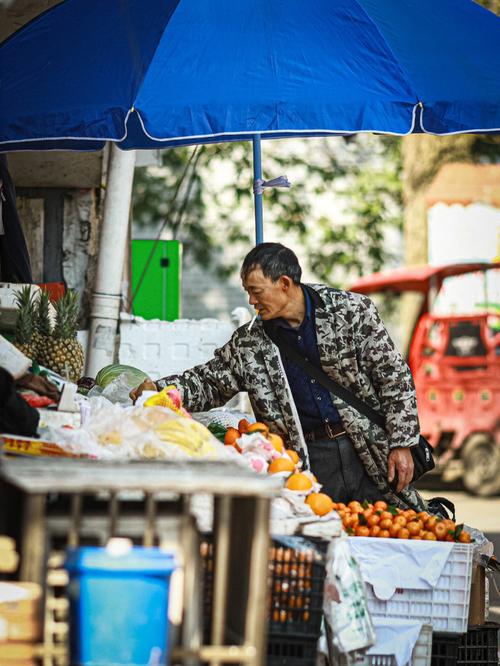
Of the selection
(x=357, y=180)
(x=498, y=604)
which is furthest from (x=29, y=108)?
(x=357, y=180)

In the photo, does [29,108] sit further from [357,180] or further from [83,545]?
[357,180]

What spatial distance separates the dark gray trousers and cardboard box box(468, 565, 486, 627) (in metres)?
0.75

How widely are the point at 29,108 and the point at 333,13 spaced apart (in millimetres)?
1396

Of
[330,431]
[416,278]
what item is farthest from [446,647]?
[416,278]

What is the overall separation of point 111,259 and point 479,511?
6.88 meters

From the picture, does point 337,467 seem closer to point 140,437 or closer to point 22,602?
point 140,437

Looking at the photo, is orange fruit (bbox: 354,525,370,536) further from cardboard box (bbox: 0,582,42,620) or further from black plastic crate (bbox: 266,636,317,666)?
cardboard box (bbox: 0,582,42,620)

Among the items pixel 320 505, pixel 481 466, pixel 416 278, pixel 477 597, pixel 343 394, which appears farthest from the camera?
pixel 416 278

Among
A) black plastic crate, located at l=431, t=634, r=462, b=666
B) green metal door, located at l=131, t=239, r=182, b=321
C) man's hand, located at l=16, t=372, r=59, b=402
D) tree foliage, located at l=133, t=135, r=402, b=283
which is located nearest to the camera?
man's hand, located at l=16, t=372, r=59, b=402

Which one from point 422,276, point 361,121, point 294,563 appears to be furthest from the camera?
point 422,276

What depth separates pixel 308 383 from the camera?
545cm

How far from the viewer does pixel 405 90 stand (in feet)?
16.0

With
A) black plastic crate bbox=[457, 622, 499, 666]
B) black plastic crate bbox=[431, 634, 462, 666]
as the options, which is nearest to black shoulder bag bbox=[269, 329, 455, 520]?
black plastic crate bbox=[457, 622, 499, 666]

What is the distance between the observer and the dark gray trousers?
5453 millimetres
